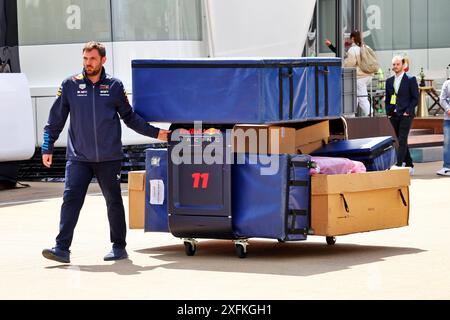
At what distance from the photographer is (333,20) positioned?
72.8ft

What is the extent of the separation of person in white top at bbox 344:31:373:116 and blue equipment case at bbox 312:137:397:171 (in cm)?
1077

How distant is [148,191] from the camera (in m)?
10.2

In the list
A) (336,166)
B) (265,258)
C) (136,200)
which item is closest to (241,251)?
Result: (265,258)

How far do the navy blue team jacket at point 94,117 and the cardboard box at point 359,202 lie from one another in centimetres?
143

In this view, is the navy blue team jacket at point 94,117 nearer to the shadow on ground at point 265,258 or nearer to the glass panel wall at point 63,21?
the shadow on ground at point 265,258

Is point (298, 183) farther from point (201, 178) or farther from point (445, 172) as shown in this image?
point (445, 172)

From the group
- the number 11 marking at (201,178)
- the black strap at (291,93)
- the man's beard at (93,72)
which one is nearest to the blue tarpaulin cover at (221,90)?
the black strap at (291,93)

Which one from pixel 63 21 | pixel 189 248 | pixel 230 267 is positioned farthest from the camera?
pixel 63 21

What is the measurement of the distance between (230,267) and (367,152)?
1.74 m

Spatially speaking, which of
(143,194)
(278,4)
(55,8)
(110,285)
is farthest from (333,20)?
(110,285)

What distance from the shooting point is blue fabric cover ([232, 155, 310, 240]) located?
9.55 metres

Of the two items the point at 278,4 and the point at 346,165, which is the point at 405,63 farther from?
the point at 346,165

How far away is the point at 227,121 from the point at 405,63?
7943 mm

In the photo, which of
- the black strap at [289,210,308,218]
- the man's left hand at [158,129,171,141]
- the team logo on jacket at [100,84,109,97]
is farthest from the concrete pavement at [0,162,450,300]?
the team logo on jacket at [100,84,109,97]
